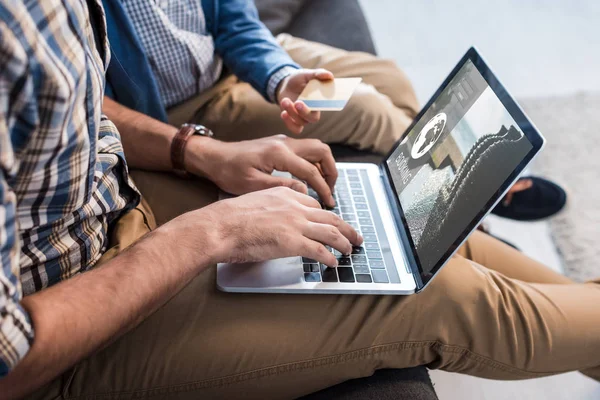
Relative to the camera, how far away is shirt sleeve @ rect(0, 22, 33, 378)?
52 cm

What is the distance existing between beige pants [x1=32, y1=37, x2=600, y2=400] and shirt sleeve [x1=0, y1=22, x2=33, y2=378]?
7.5 inches

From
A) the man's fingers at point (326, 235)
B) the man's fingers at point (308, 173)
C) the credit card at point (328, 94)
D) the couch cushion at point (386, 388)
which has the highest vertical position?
the credit card at point (328, 94)

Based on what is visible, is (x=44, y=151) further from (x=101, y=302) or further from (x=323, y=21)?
(x=323, y=21)

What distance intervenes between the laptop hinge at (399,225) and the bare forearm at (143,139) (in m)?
0.39

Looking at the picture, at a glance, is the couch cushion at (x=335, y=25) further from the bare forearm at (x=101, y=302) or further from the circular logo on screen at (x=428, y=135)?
the bare forearm at (x=101, y=302)

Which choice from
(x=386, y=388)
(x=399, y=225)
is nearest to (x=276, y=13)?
(x=399, y=225)

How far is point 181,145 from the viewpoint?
39.8 inches

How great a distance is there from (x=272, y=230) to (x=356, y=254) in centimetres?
16

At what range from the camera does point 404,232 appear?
2.97 ft

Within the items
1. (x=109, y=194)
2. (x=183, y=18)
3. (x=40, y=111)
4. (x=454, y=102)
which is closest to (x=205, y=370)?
(x=109, y=194)

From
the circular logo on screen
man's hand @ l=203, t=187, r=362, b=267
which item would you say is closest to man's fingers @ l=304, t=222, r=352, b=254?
man's hand @ l=203, t=187, r=362, b=267

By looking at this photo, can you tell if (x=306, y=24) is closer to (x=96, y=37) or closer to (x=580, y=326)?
(x=96, y=37)

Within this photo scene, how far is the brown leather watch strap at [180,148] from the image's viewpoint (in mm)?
1012

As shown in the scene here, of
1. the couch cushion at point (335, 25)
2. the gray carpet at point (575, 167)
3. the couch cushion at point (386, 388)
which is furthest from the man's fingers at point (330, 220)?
the gray carpet at point (575, 167)
